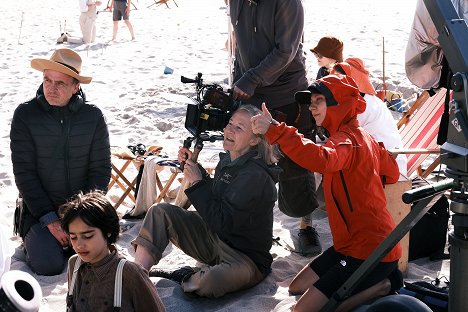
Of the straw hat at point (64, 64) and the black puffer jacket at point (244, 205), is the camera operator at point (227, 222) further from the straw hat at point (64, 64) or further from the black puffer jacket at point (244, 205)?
the straw hat at point (64, 64)

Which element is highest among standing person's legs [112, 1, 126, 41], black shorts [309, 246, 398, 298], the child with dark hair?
the child with dark hair

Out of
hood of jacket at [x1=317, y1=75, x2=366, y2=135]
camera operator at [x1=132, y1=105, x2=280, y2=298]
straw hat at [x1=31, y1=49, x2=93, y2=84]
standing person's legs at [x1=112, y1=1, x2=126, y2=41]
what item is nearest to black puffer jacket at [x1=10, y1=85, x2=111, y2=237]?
straw hat at [x1=31, y1=49, x2=93, y2=84]

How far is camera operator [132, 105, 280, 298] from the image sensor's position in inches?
168

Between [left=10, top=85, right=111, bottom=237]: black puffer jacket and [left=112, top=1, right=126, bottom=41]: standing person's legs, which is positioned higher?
[left=10, top=85, right=111, bottom=237]: black puffer jacket

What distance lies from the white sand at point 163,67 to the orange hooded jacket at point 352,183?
0.59 metres

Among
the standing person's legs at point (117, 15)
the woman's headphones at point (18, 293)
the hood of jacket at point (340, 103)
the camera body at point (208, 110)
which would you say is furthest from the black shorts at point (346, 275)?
the standing person's legs at point (117, 15)

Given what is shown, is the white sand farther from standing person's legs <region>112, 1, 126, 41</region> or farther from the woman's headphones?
the woman's headphones

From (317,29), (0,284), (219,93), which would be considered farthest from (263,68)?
(317,29)

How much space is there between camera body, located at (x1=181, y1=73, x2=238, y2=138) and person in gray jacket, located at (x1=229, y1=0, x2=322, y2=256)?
0.33 m

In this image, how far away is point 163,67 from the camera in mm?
11008

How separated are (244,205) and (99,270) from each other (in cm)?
117

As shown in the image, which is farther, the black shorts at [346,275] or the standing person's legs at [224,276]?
the standing person's legs at [224,276]

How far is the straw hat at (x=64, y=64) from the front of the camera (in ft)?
15.7

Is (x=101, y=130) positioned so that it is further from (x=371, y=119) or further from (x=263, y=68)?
(x=371, y=119)
